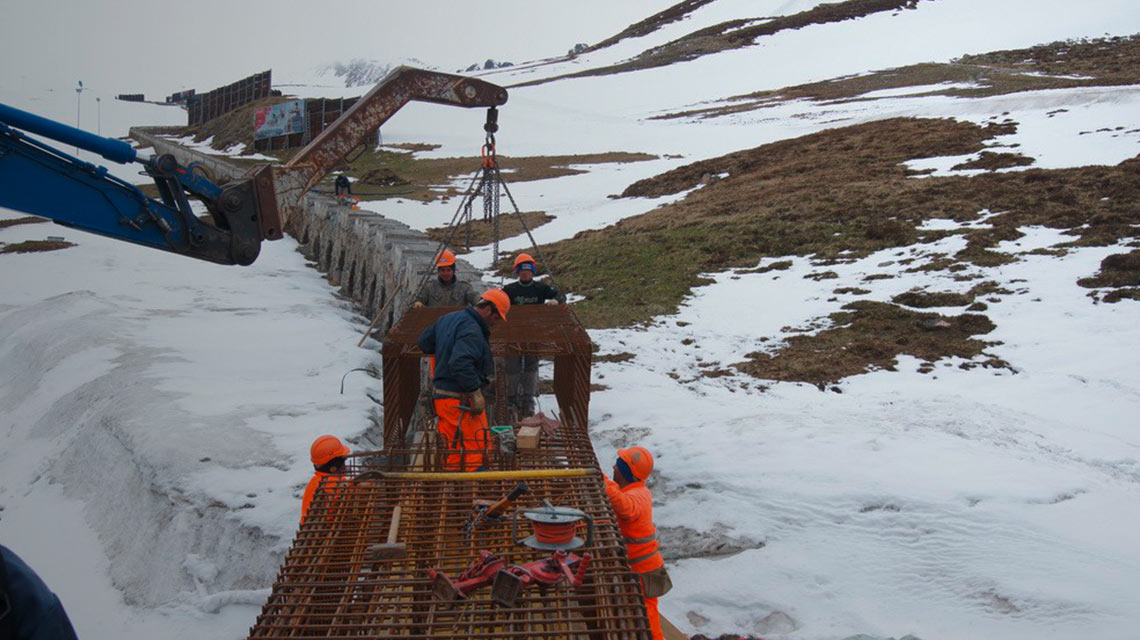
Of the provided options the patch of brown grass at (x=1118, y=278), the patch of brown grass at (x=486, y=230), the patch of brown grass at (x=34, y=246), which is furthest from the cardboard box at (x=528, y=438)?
the patch of brown grass at (x=34, y=246)

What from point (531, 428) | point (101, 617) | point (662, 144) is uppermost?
point (662, 144)

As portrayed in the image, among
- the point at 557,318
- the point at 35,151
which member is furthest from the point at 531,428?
the point at 35,151

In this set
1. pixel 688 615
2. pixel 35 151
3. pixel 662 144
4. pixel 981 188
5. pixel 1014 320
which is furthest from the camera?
pixel 662 144

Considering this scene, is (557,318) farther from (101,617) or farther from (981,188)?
(981,188)

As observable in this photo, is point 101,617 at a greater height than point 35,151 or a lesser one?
lesser

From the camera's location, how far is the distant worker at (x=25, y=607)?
1.97 m

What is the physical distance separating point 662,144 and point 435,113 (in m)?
23.3

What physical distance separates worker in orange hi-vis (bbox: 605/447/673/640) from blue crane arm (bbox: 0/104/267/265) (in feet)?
10.5

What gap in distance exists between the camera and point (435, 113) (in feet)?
176

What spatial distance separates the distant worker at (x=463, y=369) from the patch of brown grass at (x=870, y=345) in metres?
4.76

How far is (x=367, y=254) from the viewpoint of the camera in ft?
48.3

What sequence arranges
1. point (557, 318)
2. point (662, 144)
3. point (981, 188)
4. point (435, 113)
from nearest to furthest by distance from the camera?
point (557, 318) → point (981, 188) → point (662, 144) → point (435, 113)

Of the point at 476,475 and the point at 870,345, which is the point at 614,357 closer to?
the point at 870,345

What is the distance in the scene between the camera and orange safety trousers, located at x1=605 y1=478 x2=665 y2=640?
15.0 feet
